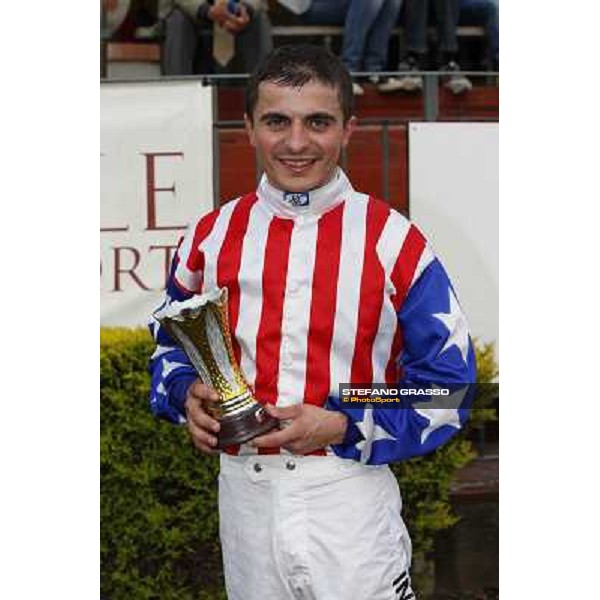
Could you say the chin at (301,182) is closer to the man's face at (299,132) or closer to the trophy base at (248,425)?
the man's face at (299,132)

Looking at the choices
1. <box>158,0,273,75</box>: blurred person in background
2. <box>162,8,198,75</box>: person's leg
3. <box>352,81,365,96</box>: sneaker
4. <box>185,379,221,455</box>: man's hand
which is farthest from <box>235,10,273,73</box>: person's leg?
<box>185,379,221,455</box>: man's hand

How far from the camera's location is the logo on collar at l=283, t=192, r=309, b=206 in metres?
2.34

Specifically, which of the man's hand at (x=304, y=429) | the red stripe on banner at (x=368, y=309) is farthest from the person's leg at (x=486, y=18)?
the man's hand at (x=304, y=429)

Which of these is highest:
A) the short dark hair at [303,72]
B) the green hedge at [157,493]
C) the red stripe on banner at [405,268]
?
the short dark hair at [303,72]

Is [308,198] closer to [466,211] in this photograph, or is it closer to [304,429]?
[304,429]

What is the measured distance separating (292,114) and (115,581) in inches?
68.8

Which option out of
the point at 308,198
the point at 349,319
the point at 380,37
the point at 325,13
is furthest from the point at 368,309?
the point at 325,13

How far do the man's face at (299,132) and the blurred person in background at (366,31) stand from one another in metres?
1.55

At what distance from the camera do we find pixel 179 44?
3809mm

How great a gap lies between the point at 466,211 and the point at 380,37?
63cm

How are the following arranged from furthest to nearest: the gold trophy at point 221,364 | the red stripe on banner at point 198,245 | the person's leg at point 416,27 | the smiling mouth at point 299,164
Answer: the person's leg at point 416,27 < the red stripe on banner at point 198,245 < the smiling mouth at point 299,164 < the gold trophy at point 221,364

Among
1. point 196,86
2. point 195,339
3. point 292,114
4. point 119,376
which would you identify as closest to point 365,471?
point 195,339

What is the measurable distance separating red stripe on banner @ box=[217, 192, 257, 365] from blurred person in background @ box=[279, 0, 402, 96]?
60.2 inches

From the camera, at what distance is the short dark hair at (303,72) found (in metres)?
2.29
